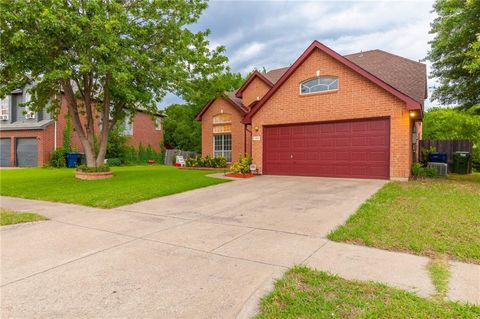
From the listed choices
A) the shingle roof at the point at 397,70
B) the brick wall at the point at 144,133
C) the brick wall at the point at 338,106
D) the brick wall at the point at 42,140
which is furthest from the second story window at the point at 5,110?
the shingle roof at the point at 397,70

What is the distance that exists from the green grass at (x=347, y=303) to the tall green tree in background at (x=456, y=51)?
9514 mm

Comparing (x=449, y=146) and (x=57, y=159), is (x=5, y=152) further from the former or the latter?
(x=449, y=146)

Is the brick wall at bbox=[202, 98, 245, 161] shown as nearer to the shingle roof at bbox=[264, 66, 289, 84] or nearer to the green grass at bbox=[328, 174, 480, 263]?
the shingle roof at bbox=[264, 66, 289, 84]

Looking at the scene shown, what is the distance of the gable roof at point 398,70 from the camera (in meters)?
13.4

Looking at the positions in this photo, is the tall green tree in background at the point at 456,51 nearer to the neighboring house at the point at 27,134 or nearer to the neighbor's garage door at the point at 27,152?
the neighboring house at the point at 27,134

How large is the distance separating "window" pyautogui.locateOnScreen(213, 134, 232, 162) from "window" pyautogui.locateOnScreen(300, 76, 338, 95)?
24.0 feet

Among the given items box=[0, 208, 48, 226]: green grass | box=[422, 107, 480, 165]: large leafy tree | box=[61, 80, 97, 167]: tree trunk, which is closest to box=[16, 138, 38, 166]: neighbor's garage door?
box=[61, 80, 97, 167]: tree trunk

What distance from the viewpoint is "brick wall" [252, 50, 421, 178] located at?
11.9 m

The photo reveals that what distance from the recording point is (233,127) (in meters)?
19.8

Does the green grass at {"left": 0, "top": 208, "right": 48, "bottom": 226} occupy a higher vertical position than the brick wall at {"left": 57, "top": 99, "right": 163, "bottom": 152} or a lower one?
lower

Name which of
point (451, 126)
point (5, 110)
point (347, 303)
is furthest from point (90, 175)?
point (451, 126)

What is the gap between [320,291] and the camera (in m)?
3.21

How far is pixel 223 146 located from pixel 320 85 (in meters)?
8.70

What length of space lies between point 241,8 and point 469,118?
24043 mm
